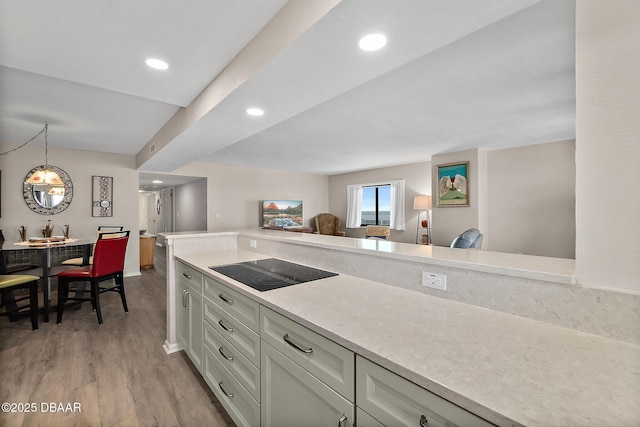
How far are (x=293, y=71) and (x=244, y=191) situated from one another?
18.2 ft

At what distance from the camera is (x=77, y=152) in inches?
188

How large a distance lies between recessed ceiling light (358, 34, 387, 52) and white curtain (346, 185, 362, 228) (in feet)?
20.7

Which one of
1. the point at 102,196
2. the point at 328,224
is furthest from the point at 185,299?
the point at 328,224

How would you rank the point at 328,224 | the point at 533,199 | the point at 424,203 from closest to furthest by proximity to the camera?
1. the point at 533,199
2. the point at 424,203
3. the point at 328,224

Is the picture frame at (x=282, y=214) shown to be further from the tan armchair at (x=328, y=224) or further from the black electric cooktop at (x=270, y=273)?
the black electric cooktop at (x=270, y=273)

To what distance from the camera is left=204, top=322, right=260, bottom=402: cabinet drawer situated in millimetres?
1359

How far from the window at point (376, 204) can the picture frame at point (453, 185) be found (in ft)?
4.03

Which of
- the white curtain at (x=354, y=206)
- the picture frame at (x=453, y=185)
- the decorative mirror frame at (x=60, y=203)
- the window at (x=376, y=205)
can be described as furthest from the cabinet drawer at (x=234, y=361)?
the white curtain at (x=354, y=206)

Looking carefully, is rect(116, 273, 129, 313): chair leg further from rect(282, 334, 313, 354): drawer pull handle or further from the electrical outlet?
the electrical outlet

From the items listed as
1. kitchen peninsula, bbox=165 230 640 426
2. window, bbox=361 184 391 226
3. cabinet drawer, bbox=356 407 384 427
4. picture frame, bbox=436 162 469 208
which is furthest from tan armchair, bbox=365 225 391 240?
cabinet drawer, bbox=356 407 384 427

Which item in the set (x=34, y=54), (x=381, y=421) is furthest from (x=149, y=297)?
(x=381, y=421)

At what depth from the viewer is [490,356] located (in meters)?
0.78

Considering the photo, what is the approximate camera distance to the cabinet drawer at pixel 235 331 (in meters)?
1.36

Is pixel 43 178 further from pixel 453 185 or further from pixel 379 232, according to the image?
→ pixel 453 185
